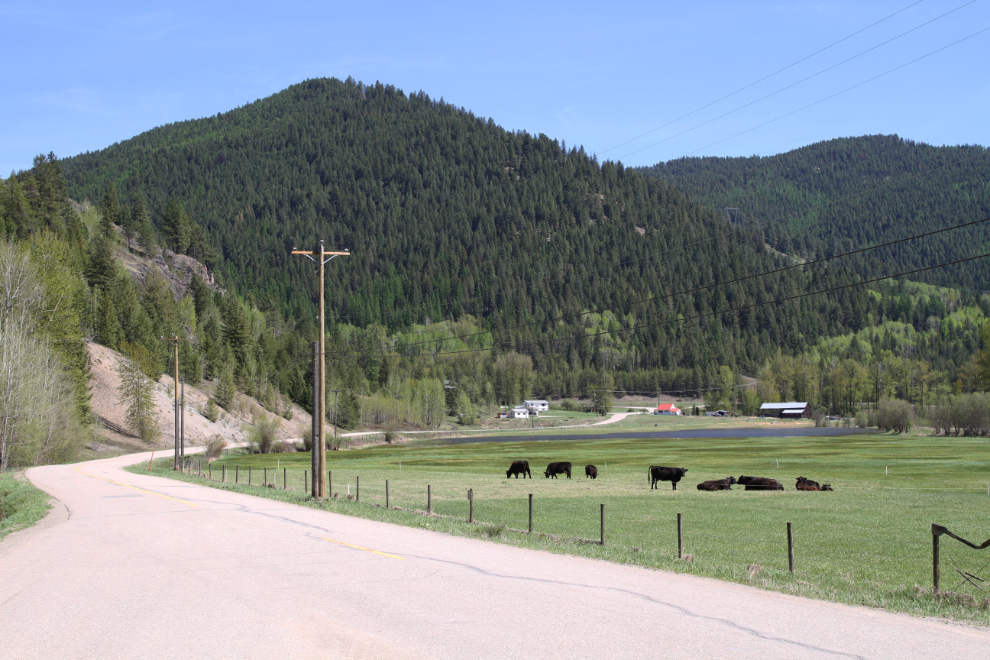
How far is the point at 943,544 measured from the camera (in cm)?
2303

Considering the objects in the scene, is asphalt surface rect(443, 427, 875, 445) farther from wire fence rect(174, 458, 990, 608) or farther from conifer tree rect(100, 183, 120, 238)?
wire fence rect(174, 458, 990, 608)

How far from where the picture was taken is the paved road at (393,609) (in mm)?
9461

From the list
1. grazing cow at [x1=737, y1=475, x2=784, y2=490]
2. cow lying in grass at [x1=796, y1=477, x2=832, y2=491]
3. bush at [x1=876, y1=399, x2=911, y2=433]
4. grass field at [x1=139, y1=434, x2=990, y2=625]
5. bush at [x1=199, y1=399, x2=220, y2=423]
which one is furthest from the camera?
bush at [x1=876, y1=399, x2=911, y2=433]

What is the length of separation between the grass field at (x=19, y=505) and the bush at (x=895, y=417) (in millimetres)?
129208

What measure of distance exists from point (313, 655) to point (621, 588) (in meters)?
6.09

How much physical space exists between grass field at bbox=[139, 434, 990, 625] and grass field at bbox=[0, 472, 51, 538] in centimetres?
890

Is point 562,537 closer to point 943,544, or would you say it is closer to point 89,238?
point 943,544

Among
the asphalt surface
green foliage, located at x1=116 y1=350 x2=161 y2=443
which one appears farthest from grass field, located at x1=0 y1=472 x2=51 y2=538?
the asphalt surface

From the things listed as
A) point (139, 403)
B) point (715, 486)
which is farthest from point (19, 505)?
point (139, 403)

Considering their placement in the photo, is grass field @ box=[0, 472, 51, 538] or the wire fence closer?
the wire fence

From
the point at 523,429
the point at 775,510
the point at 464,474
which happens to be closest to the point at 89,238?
the point at 523,429

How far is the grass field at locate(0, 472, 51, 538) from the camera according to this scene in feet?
81.4

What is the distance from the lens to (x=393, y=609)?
1152cm

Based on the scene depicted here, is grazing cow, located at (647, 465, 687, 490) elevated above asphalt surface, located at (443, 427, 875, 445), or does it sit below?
above
